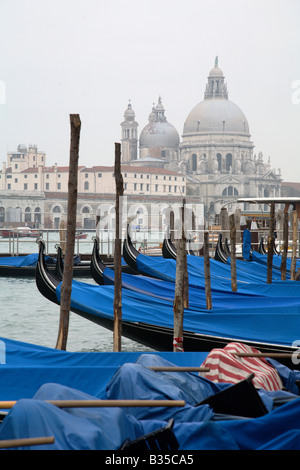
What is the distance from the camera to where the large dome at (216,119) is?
4825 centimetres

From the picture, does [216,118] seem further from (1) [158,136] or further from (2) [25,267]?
(2) [25,267]

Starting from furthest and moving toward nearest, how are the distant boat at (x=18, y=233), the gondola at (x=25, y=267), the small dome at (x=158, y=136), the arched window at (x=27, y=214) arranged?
the small dome at (x=158, y=136)
the arched window at (x=27, y=214)
the distant boat at (x=18, y=233)
the gondola at (x=25, y=267)

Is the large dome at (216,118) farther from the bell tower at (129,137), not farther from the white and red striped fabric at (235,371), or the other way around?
the white and red striped fabric at (235,371)

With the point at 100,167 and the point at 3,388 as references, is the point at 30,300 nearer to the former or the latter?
the point at 3,388

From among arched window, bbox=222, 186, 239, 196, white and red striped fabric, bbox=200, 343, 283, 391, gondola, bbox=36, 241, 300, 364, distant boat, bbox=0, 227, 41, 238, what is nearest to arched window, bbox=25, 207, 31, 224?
distant boat, bbox=0, 227, 41, 238

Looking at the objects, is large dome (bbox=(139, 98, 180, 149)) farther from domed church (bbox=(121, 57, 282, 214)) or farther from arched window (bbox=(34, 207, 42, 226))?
arched window (bbox=(34, 207, 42, 226))

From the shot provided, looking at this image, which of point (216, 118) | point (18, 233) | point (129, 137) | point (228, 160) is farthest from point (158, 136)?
point (18, 233)

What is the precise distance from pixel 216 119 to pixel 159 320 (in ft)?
148

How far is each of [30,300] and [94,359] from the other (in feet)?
20.9

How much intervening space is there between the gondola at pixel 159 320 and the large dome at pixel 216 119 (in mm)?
44268

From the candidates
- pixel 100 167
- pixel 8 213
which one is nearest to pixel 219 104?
pixel 100 167

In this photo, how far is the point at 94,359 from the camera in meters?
2.89

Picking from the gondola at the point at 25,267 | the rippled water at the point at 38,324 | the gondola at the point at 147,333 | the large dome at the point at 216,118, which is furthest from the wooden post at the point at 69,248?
the large dome at the point at 216,118

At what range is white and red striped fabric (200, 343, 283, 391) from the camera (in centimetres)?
254
